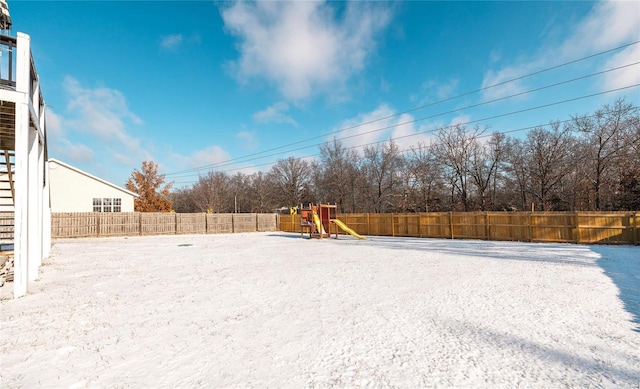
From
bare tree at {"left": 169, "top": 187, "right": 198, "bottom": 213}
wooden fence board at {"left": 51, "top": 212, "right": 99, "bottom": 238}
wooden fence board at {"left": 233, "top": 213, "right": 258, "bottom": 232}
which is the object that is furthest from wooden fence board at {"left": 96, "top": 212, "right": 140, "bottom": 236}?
bare tree at {"left": 169, "top": 187, "right": 198, "bottom": 213}

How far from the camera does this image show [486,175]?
100ft

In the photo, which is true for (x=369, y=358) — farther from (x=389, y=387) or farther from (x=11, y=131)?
(x=11, y=131)

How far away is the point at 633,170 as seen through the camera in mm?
19594

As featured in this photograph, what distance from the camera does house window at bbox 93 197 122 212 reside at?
71.3 feet

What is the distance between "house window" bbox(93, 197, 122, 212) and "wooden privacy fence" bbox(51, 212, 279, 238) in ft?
7.07

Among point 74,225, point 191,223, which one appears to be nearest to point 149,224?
point 191,223

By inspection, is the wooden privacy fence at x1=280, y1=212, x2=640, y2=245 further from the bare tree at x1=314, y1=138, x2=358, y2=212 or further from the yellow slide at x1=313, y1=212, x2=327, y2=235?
the bare tree at x1=314, y1=138, x2=358, y2=212

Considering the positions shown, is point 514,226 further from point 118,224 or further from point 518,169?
point 118,224

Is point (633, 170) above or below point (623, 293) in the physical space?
above

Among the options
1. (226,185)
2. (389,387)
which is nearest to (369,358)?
(389,387)

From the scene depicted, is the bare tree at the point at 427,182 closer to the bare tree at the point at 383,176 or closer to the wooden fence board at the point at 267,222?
the bare tree at the point at 383,176

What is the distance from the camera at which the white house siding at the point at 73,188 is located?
20312 millimetres

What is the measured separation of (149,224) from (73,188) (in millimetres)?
5421

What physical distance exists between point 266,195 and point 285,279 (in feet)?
140
